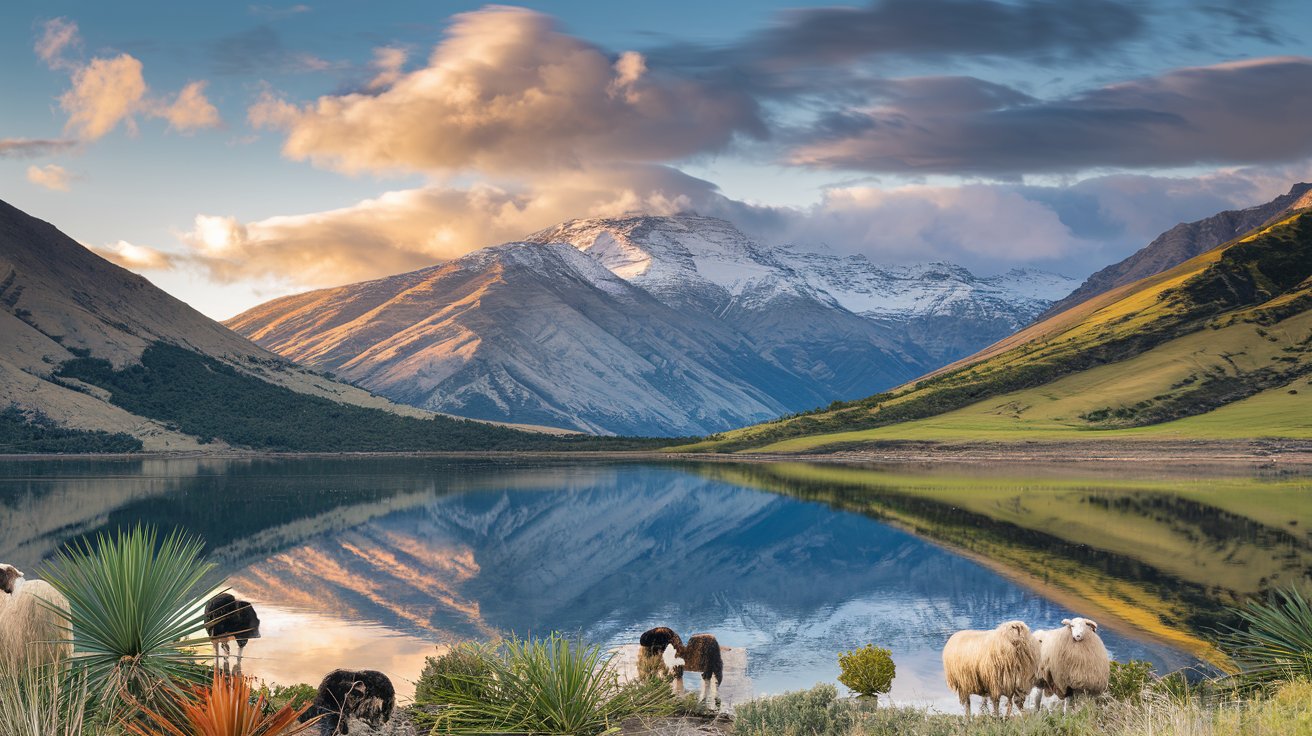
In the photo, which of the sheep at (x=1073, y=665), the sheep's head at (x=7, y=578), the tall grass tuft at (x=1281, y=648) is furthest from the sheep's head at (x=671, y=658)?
the sheep's head at (x=7, y=578)

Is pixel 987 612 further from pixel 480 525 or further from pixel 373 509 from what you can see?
pixel 373 509

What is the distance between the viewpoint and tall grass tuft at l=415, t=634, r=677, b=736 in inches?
783

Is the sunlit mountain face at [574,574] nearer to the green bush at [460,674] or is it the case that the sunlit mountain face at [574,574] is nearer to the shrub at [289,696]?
the green bush at [460,674]

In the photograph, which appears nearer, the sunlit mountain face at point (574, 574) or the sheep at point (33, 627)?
the sheep at point (33, 627)

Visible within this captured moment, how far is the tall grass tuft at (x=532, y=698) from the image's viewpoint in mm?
19891

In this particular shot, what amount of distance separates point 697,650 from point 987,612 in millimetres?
34460

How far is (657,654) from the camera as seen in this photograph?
26.4 meters

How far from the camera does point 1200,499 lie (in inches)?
4624

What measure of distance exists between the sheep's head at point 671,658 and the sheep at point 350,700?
306 inches

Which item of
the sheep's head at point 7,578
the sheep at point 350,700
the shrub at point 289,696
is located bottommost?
the shrub at point 289,696

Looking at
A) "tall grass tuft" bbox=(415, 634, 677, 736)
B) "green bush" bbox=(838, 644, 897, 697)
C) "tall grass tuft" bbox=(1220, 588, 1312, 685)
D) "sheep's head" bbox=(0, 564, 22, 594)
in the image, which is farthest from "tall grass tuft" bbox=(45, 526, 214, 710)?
"tall grass tuft" bbox=(1220, 588, 1312, 685)

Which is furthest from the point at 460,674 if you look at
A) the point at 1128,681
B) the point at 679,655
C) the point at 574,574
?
the point at 574,574

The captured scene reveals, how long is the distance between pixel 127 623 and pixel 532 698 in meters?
7.06

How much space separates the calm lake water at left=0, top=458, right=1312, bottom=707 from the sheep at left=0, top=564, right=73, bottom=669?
64.2 feet
